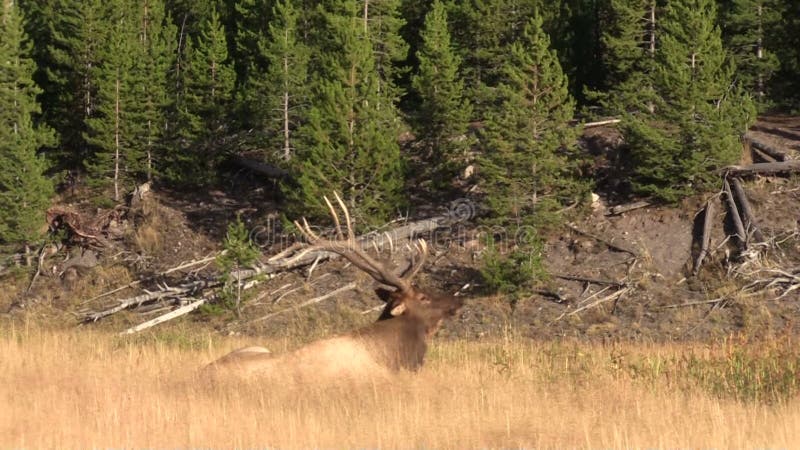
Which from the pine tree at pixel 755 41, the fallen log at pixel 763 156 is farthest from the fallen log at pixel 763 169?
the pine tree at pixel 755 41

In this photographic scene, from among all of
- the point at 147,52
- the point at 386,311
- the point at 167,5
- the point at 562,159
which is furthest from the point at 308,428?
the point at 167,5

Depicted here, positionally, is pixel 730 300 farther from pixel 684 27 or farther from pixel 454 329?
pixel 684 27

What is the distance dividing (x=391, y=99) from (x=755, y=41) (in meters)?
11.9

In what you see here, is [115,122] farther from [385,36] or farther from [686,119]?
[686,119]

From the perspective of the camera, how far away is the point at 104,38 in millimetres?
34969

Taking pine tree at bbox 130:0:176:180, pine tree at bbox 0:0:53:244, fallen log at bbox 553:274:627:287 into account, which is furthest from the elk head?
pine tree at bbox 130:0:176:180

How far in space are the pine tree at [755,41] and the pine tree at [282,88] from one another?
42.3 feet

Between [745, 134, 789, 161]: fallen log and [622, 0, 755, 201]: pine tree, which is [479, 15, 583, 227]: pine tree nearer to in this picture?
Answer: [622, 0, 755, 201]: pine tree

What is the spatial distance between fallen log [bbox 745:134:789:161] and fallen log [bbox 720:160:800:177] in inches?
21.9

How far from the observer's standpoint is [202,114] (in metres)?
33.3

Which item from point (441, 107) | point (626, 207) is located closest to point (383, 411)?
point (626, 207)

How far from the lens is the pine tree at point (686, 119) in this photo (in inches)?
989

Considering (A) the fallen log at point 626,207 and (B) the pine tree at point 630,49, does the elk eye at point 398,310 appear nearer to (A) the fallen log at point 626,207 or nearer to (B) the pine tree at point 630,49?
(A) the fallen log at point 626,207

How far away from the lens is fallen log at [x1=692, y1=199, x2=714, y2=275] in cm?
2389
